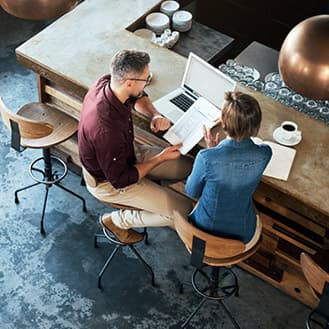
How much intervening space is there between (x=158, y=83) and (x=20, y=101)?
171cm

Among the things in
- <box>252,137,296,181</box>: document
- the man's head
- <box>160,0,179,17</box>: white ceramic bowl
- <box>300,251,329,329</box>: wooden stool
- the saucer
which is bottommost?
<box>300,251,329,329</box>: wooden stool

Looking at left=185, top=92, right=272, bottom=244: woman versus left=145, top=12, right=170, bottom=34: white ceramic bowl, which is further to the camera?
left=145, top=12, right=170, bottom=34: white ceramic bowl

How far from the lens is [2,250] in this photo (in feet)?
14.5

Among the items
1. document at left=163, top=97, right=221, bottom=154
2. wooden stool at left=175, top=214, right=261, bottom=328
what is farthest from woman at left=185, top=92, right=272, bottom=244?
document at left=163, top=97, right=221, bottom=154

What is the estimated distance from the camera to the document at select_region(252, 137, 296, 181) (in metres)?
3.69

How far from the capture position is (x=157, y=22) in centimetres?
480

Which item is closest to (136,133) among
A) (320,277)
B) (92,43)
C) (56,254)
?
(92,43)

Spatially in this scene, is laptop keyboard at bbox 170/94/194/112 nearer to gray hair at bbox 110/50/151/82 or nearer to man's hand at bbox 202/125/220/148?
man's hand at bbox 202/125/220/148

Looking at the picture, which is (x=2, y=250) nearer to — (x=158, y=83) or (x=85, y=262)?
(x=85, y=262)

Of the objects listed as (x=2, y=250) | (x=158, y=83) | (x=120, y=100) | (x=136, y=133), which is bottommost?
(x=2, y=250)

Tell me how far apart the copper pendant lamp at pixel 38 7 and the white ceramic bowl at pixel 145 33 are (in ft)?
7.02

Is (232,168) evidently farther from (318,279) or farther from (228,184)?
(318,279)

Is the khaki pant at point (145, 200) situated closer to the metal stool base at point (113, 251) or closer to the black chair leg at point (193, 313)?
the metal stool base at point (113, 251)

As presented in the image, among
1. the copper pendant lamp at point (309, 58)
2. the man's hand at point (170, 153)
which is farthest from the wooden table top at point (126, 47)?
the copper pendant lamp at point (309, 58)
